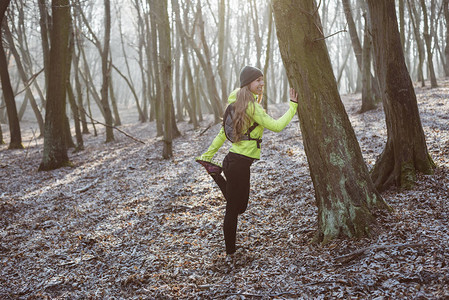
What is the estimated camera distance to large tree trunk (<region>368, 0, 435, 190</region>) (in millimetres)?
4551

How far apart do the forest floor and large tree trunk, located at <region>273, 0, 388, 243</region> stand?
27cm

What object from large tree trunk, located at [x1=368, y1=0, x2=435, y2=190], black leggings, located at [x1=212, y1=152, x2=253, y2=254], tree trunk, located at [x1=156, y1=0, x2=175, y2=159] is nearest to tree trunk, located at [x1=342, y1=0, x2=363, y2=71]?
tree trunk, located at [x1=156, y1=0, x2=175, y2=159]

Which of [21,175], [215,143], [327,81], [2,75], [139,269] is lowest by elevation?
[139,269]

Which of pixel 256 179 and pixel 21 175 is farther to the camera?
pixel 21 175

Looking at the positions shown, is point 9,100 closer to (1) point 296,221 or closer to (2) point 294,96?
(1) point 296,221

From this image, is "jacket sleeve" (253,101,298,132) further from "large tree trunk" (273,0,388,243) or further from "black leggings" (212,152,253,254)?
"black leggings" (212,152,253,254)

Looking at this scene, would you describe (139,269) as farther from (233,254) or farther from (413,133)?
(413,133)

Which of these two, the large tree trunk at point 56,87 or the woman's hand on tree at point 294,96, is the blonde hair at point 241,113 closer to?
the woman's hand on tree at point 294,96

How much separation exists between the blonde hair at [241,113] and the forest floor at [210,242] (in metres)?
1.43

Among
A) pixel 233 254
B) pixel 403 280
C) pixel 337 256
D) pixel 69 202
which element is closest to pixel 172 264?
pixel 233 254

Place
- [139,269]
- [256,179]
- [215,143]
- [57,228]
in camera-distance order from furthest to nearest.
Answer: [256,179] → [57,228] → [139,269] → [215,143]

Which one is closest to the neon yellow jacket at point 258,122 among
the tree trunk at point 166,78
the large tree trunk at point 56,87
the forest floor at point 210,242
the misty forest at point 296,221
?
the misty forest at point 296,221

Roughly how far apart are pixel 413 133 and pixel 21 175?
31.7 feet

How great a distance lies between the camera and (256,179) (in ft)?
22.9
